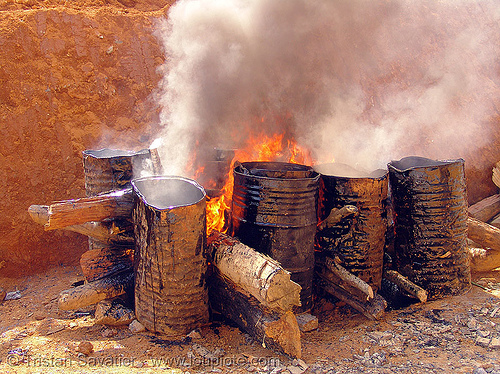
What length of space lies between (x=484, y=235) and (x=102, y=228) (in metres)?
4.59

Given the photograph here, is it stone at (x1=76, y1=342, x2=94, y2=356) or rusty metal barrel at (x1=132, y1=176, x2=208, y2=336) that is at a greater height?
rusty metal barrel at (x1=132, y1=176, x2=208, y2=336)

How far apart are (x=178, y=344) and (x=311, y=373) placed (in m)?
1.15

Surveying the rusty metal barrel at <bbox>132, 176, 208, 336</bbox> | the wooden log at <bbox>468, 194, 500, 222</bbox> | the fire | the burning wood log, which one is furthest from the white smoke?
the rusty metal barrel at <bbox>132, 176, 208, 336</bbox>

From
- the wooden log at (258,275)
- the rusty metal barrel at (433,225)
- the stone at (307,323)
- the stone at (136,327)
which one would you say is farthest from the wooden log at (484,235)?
the stone at (136,327)

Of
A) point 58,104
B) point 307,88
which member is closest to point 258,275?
point 307,88

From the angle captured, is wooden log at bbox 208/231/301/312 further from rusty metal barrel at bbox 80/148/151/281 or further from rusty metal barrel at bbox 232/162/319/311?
rusty metal barrel at bbox 80/148/151/281

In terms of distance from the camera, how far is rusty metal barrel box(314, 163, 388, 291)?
4078mm

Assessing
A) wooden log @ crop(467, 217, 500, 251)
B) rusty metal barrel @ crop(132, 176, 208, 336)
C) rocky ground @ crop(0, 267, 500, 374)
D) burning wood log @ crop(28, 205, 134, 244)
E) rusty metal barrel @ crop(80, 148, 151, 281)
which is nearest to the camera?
rocky ground @ crop(0, 267, 500, 374)

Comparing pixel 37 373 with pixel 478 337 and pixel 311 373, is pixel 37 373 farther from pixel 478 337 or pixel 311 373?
pixel 478 337

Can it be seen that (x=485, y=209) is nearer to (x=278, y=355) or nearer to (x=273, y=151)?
(x=273, y=151)

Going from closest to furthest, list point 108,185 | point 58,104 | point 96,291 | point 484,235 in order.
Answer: point 96,291
point 108,185
point 484,235
point 58,104

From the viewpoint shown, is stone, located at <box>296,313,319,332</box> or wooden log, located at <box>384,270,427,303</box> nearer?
stone, located at <box>296,313,319,332</box>

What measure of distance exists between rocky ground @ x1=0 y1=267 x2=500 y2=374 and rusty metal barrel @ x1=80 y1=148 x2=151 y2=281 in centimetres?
50

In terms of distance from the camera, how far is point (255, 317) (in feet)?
10.8
